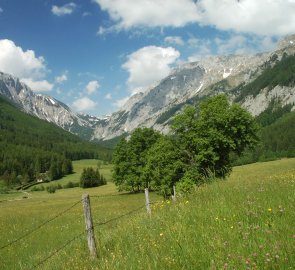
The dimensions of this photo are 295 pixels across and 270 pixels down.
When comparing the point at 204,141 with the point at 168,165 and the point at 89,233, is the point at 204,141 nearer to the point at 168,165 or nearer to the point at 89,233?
the point at 168,165

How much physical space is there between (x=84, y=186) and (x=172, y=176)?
9219 cm

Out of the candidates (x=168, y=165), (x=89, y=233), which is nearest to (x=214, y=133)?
(x=168, y=165)

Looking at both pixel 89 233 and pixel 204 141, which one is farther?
pixel 204 141

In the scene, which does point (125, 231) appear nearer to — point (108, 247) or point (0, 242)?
point (108, 247)

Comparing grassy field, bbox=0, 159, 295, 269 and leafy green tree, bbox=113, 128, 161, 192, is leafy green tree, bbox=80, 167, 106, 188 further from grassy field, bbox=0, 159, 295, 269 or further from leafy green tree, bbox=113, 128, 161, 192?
grassy field, bbox=0, 159, 295, 269

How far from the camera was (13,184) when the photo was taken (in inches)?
6722

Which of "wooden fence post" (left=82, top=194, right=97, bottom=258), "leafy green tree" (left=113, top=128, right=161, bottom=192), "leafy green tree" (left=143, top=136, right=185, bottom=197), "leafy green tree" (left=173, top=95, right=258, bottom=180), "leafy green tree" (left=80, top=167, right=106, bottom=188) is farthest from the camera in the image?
"leafy green tree" (left=80, top=167, right=106, bottom=188)

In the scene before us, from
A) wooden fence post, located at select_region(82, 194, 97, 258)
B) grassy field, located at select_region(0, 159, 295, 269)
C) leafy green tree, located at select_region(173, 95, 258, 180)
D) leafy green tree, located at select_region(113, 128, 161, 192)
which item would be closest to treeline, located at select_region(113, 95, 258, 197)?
leafy green tree, located at select_region(173, 95, 258, 180)

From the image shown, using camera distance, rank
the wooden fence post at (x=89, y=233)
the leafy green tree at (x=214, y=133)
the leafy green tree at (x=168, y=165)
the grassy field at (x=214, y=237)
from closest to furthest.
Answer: the grassy field at (x=214, y=237)
the wooden fence post at (x=89, y=233)
the leafy green tree at (x=214, y=133)
the leafy green tree at (x=168, y=165)

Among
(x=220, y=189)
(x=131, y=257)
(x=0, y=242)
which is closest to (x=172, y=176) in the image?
(x=0, y=242)

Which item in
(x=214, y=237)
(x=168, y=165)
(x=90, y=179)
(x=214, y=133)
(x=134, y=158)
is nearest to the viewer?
(x=214, y=237)

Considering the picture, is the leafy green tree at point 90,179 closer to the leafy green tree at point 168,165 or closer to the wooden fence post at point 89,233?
the leafy green tree at point 168,165

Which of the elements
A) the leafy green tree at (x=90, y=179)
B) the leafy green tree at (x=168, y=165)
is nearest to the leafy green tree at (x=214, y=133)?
the leafy green tree at (x=168, y=165)

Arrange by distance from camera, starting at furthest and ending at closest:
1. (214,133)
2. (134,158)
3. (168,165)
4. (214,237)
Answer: (134,158) < (168,165) < (214,133) < (214,237)
